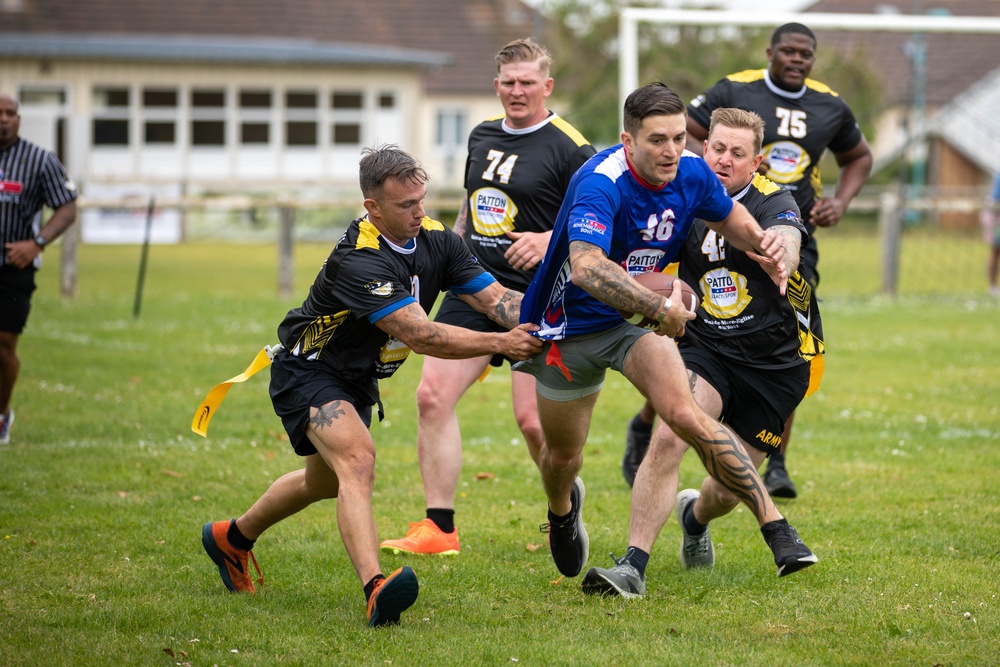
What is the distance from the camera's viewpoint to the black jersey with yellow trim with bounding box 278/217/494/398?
496 centimetres

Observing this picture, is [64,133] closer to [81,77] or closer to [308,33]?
[81,77]

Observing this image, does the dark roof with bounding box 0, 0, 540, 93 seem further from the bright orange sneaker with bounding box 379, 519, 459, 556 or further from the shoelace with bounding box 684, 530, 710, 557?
the shoelace with bounding box 684, 530, 710, 557

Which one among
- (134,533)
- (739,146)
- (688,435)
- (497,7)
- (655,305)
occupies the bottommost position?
(134,533)

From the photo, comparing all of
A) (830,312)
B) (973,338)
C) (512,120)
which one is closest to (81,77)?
(830,312)

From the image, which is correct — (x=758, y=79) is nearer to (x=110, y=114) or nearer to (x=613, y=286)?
(x=613, y=286)

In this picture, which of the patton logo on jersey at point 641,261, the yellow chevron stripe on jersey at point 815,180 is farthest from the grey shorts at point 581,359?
the yellow chevron stripe on jersey at point 815,180

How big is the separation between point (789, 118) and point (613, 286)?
11.0ft

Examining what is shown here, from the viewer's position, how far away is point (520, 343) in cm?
506

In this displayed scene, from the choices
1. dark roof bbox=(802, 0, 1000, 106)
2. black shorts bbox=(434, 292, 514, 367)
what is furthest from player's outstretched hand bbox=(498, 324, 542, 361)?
dark roof bbox=(802, 0, 1000, 106)

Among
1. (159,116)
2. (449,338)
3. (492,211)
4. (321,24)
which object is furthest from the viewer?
(321,24)

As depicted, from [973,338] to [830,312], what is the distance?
2.47 m

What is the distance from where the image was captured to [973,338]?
13.8m

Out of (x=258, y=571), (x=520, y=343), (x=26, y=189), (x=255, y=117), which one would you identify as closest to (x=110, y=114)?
(x=255, y=117)

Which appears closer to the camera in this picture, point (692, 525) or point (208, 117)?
point (692, 525)
